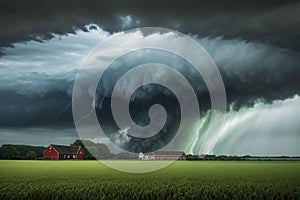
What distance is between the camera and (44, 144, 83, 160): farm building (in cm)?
12188

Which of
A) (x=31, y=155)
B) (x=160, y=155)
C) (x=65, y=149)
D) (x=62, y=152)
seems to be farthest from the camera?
(x=160, y=155)

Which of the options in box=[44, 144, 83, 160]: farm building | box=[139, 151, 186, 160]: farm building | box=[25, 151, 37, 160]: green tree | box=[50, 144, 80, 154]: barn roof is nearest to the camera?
box=[25, 151, 37, 160]: green tree

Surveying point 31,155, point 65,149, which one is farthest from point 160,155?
point 31,155

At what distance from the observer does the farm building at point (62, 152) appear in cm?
12188

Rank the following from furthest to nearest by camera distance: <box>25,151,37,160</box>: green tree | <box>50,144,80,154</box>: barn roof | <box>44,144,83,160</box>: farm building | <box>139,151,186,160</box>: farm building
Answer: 1. <box>139,151,186,160</box>: farm building
2. <box>50,144,80,154</box>: barn roof
3. <box>44,144,83,160</box>: farm building
4. <box>25,151,37,160</box>: green tree

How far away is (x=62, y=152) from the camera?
4902 inches

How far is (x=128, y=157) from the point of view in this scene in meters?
128

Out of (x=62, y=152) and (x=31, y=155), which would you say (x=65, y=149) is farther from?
(x=31, y=155)

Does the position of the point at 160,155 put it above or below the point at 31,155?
above

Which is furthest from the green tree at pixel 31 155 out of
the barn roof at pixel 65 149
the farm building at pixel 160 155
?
the farm building at pixel 160 155

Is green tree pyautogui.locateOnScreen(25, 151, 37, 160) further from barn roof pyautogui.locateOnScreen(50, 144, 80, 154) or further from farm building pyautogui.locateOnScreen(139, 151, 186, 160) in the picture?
farm building pyautogui.locateOnScreen(139, 151, 186, 160)

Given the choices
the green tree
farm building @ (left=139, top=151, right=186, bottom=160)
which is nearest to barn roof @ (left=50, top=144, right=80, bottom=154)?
the green tree

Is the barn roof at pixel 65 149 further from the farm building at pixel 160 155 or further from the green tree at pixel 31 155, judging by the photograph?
the farm building at pixel 160 155

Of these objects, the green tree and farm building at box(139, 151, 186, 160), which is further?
farm building at box(139, 151, 186, 160)
